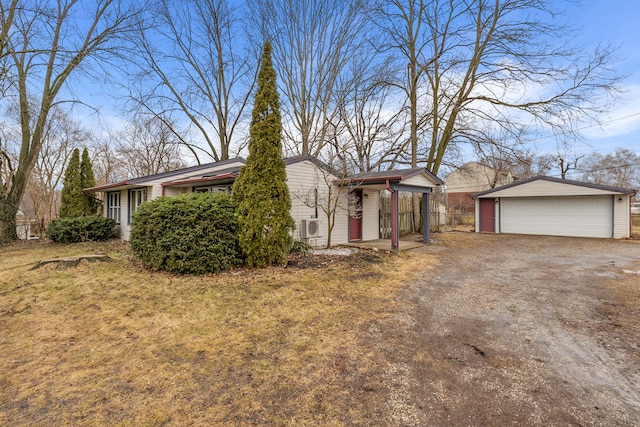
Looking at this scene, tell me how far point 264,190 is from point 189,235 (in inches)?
71.3

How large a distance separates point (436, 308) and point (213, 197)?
5.00 metres

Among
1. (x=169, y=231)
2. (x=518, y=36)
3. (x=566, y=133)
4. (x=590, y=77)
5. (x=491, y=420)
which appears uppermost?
(x=518, y=36)

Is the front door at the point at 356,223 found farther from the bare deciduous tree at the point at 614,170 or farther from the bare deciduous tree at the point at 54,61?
the bare deciduous tree at the point at 614,170

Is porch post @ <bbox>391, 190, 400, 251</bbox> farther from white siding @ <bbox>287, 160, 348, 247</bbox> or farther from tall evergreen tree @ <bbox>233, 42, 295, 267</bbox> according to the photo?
tall evergreen tree @ <bbox>233, 42, 295, 267</bbox>

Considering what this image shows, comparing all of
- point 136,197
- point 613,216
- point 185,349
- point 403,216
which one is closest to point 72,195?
point 136,197

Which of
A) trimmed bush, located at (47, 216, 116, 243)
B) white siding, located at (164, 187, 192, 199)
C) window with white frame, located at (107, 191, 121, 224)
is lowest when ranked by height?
trimmed bush, located at (47, 216, 116, 243)

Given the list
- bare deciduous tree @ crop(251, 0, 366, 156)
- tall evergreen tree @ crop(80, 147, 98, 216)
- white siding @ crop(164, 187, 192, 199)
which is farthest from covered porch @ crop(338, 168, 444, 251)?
tall evergreen tree @ crop(80, 147, 98, 216)

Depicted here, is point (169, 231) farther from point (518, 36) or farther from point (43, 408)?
point (518, 36)

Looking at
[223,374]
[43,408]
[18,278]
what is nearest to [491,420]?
[223,374]

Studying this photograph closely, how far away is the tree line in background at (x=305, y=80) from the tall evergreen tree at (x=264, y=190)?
122 inches

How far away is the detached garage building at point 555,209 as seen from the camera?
13.8 m

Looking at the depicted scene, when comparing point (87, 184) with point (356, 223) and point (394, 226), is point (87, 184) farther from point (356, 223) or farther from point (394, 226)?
point (394, 226)

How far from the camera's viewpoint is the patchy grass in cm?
220

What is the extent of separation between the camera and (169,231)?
615cm
